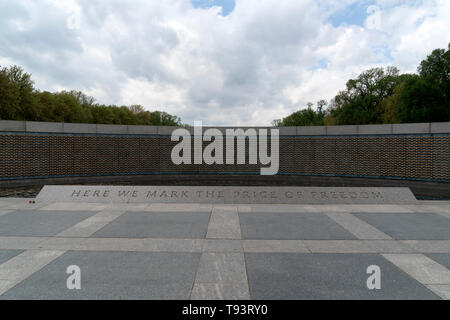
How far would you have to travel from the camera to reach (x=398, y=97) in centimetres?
4369

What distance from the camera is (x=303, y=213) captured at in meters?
8.88

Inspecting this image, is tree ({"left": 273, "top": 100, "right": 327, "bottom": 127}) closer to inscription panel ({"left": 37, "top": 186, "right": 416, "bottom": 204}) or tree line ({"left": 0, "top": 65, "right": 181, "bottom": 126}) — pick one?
tree line ({"left": 0, "top": 65, "right": 181, "bottom": 126})

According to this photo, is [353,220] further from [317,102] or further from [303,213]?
[317,102]

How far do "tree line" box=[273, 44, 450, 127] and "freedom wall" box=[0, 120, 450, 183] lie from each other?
97.4 ft

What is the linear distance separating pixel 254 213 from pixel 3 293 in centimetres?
671

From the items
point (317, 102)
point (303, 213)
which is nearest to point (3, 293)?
point (303, 213)

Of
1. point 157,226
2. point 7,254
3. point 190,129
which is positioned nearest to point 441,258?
point 157,226

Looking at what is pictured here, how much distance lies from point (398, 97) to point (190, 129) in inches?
1694

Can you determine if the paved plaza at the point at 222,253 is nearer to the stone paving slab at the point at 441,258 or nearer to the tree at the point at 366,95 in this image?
the stone paving slab at the point at 441,258

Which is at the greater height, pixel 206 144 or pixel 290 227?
pixel 206 144

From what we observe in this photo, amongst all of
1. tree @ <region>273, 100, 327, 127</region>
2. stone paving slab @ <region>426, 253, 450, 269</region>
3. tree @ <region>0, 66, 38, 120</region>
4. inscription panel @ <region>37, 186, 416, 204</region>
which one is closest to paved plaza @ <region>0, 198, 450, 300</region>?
stone paving slab @ <region>426, 253, 450, 269</region>

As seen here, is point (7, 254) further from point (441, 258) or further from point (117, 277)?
point (441, 258)
